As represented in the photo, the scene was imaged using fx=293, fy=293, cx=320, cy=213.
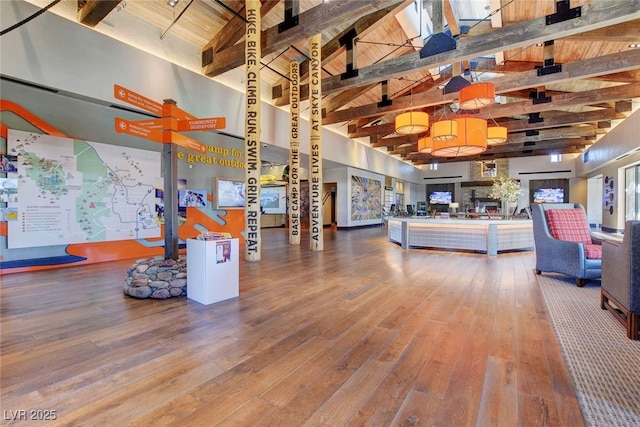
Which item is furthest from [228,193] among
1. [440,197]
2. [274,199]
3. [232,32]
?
[440,197]

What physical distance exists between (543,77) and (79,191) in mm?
9950

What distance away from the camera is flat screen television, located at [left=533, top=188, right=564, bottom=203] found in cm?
1654

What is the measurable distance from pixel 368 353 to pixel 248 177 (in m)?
4.36

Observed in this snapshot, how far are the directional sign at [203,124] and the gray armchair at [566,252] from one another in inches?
180

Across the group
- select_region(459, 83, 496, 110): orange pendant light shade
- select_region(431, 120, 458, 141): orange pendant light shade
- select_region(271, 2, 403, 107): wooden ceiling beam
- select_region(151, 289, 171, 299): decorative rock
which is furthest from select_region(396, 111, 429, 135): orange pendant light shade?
select_region(151, 289, 171, 299): decorative rock

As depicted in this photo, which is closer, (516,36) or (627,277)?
(627,277)

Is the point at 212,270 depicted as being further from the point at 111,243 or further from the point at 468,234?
the point at 468,234

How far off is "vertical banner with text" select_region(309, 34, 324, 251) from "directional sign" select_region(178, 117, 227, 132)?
3850 mm

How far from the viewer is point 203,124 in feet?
11.8

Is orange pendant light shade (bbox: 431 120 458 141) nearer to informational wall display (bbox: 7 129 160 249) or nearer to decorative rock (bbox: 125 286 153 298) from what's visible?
decorative rock (bbox: 125 286 153 298)

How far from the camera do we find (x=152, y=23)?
18.8ft

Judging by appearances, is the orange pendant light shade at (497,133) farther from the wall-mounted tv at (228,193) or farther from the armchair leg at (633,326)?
the wall-mounted tv at (228,193)

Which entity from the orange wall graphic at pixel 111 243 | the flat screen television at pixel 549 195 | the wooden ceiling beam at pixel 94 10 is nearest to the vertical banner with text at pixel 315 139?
the orange wall graphic at pixel 111 243

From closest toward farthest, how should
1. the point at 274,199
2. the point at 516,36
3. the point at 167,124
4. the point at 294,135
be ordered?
the point at 167,124 → the point at 516,36 → the point at 294,135 → the point at 274,199
